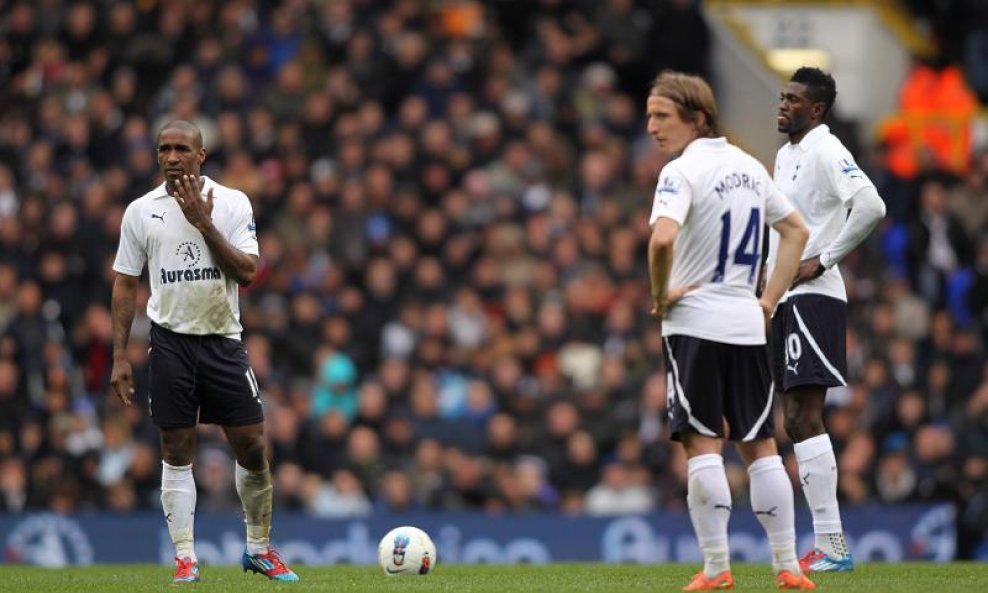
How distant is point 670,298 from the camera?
30.0 ft

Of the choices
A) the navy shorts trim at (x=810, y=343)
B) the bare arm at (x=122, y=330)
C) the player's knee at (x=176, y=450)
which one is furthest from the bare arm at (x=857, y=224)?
the bare arm at (x=122, y=330)

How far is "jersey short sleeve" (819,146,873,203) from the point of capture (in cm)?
1082

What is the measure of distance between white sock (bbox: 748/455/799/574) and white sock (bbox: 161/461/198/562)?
2976mm

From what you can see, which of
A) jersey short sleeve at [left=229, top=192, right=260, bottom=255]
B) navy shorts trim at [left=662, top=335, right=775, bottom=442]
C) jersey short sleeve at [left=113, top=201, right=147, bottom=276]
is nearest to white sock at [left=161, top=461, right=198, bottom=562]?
jersey short sleeve at [left=113, top=201, right=147, bottom=276]

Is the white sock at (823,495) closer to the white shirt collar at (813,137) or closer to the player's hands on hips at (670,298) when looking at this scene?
the white shirt collar at (813,137)

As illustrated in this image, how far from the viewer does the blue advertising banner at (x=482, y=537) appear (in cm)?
1534

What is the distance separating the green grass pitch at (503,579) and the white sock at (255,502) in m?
0.22

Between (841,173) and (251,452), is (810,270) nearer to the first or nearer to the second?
(841,173)

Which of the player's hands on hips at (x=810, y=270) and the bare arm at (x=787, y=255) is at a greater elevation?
the player's hands on hips at (x=810, y=270)

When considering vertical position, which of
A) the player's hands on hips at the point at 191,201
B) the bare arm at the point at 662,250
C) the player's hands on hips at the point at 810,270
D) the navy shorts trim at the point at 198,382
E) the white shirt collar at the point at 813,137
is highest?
the white shirt collar at the point at 813,137

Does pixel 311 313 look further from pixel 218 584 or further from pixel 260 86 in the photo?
pixel 218 584

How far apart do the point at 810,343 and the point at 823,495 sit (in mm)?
793

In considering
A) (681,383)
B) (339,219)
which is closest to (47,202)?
(339,219)

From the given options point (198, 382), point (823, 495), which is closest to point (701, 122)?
point (823, 495)
